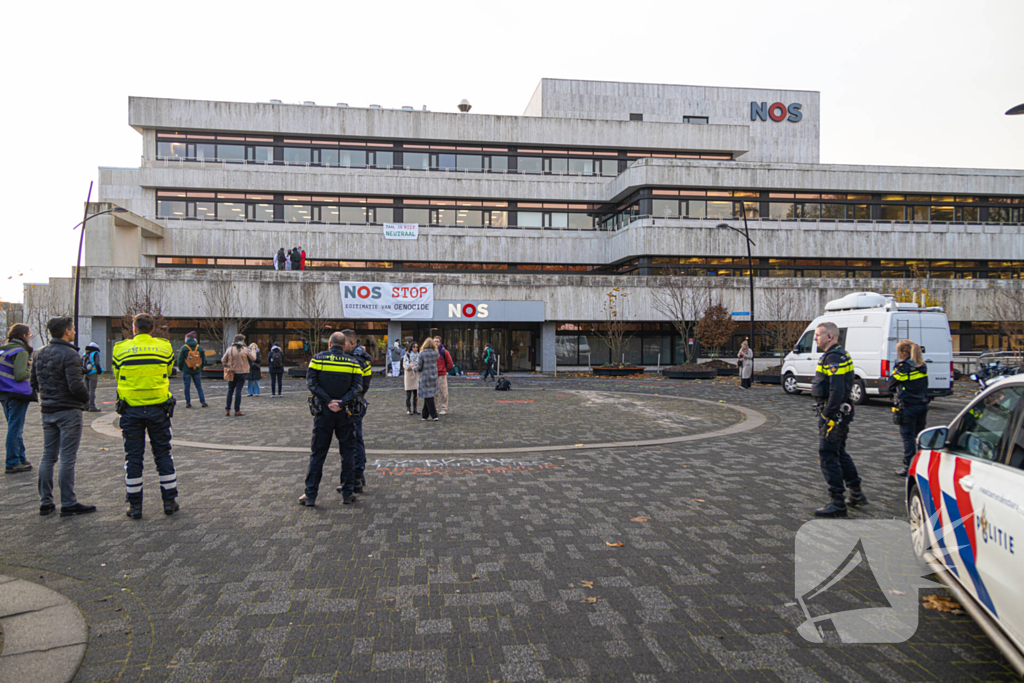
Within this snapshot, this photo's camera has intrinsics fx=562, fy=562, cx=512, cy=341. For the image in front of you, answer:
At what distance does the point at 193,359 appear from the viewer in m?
14.8

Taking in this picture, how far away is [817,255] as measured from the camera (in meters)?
40.7

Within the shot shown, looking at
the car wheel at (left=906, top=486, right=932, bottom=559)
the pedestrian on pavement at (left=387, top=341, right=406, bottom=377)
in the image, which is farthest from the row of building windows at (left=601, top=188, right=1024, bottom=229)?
the car wheel at (left=906, top=486, right=932, bottom=559)

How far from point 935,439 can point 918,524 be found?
0.71 metres

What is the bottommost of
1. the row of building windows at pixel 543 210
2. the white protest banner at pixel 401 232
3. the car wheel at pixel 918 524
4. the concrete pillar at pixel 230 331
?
the car wheel at pixel 918 524

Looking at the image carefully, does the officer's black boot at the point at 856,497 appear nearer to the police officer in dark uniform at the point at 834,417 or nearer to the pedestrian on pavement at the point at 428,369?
the police officer in dark uniform at the point at 834,417

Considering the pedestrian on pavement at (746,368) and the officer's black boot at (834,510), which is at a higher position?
the pedestrian on pavement at (746,368)

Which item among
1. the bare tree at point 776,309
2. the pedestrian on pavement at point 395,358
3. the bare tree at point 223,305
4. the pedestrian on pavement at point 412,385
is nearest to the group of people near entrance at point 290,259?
the bare tree at point 223,305

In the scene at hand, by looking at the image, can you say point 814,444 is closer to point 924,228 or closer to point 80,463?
point 80,463

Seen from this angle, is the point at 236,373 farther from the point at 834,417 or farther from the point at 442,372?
the point at 834,417

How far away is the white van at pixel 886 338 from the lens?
49.4ft

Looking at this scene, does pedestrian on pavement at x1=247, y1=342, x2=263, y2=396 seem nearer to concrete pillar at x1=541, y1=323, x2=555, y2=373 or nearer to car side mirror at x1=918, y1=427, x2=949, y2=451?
car side mirror at x1=918, y1=427, x2=949, y2=451

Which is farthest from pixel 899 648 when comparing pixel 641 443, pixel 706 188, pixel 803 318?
pixel 706 188

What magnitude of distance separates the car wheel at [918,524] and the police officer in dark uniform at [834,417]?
120 cm

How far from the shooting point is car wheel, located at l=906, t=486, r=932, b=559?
13.7 ft
